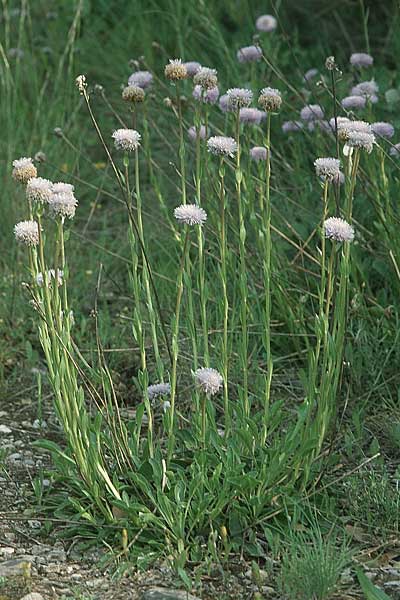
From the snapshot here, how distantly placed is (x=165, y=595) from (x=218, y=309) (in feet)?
4.05

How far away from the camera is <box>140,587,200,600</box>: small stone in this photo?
2.01m

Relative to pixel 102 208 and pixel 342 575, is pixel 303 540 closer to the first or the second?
pixel 342 575

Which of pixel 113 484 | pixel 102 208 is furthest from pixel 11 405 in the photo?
pixel 102 208

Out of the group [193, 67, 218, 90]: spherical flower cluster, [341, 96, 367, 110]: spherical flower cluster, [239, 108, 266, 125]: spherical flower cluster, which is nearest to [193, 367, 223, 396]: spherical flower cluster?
[193, 67, 218, 90]: spherical flower cluster

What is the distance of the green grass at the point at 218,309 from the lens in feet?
7.31

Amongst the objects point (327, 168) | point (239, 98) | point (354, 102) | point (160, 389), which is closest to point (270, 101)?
point (239, 98)

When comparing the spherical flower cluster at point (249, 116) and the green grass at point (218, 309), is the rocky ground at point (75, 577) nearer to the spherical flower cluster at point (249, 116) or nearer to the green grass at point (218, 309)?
the green grass at point (218, 309)

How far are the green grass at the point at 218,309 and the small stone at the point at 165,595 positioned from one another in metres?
0.04

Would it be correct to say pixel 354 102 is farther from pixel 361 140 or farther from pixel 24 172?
pixel 24 172

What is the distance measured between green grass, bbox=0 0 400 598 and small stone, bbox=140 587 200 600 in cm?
4

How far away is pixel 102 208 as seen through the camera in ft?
14.2

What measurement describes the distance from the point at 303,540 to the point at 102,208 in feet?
7.98

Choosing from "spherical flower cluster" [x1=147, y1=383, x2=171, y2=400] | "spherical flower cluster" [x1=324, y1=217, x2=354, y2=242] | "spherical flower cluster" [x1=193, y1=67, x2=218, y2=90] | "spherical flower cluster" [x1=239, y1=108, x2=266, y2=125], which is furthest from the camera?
"spherical flower cluster" [x1=239, y1=108, x2=266, y2=125]

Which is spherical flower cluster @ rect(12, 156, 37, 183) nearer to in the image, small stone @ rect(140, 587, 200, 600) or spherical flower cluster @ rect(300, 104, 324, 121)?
small stone @ rect(140, 587, 200, 600)
